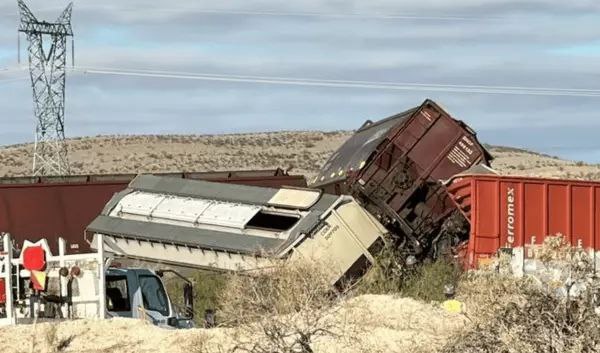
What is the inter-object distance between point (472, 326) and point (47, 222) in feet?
58.7

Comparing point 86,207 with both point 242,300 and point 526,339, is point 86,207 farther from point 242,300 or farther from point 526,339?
point 526,339

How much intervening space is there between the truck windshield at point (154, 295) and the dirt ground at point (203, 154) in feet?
199

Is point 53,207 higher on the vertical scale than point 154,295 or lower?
higher

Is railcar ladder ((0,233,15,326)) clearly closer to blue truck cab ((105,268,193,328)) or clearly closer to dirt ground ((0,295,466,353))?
dirt ground ((0,295,466,353))

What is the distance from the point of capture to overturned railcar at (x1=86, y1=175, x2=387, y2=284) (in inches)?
741

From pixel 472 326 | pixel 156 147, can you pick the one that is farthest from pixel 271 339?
pixel 156 147

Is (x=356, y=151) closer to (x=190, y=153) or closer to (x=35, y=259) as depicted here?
(x=35, y=259)

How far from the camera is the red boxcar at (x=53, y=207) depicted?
24672 mm

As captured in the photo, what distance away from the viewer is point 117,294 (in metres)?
14.6

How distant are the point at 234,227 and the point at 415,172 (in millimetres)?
4613

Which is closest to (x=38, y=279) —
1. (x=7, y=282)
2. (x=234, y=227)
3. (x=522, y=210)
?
(x=7, y=282)

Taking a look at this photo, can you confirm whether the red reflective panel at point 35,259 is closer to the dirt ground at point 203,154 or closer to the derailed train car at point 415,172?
the derailed train car at point 415,172

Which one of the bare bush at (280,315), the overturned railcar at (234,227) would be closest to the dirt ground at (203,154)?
the overturned railcar at (234,227)

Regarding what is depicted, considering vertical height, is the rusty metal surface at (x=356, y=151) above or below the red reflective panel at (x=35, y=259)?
above
